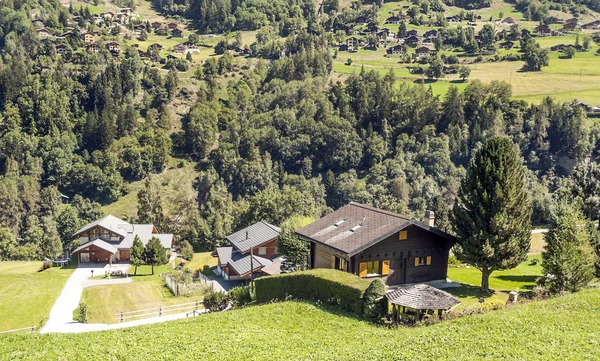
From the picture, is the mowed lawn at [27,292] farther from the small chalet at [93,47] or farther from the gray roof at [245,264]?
the small chalet at [93,47]

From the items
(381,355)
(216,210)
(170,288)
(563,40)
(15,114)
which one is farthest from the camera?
(563,40)

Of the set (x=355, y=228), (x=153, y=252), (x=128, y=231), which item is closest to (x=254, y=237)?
(x=153, y=252)

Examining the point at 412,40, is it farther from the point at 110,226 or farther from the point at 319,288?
the point at 319,288

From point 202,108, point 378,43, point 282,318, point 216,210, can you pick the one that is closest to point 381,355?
point 282,318

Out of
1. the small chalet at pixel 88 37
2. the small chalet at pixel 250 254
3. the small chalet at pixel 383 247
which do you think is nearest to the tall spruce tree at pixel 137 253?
the small chalet at pixel 250 254

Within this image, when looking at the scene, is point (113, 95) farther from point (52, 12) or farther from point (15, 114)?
point (52, 12)

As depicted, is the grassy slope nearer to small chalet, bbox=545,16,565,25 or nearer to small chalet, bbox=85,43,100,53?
small chalet, bbox=85,43,100,53
